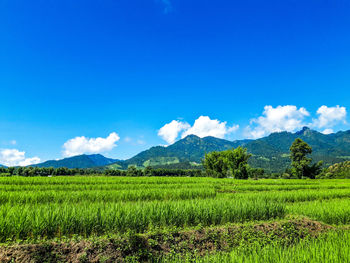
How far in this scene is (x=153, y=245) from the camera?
5.34 metres

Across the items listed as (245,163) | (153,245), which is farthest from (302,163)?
(153,245)

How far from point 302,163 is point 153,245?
62903 millimetres

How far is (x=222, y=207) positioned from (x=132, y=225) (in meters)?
4.02

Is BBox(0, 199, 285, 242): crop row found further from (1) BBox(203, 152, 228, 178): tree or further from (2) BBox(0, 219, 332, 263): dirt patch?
(1) BBox(203, 152, 228, 178): tree

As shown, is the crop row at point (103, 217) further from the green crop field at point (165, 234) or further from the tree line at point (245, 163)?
the tree line at point (245, 163)

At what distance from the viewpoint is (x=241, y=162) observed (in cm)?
4791

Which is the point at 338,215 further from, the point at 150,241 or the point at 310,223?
the point at 150,241

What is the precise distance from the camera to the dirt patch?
4352 millimetres

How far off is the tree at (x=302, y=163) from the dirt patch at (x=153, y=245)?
58032mm

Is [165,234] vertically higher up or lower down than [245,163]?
higher up

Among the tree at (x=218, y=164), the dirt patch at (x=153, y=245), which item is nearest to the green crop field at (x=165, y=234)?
the dirt patch at (x=153, y=245)

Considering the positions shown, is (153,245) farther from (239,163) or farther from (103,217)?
(239,163)

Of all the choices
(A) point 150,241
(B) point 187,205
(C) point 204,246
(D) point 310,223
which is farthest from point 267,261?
(D) point 310,223

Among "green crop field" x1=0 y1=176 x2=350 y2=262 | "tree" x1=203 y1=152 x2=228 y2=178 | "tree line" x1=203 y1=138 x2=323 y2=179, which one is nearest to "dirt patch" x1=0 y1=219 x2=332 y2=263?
"green crop field" x1=0 y1=176 x2=350 y2=262
